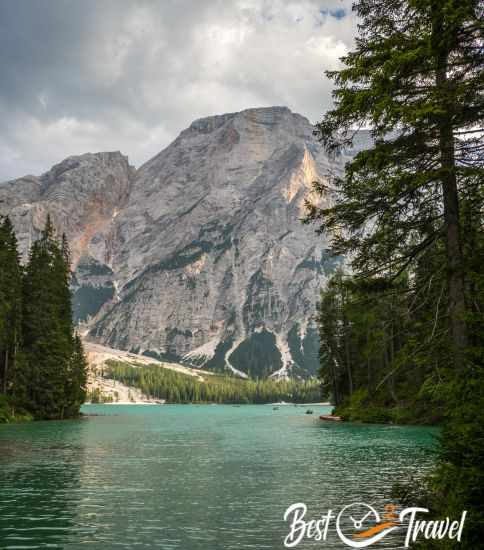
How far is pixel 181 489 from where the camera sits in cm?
2270

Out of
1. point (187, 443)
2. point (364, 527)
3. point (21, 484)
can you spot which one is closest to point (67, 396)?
point (187, 443)

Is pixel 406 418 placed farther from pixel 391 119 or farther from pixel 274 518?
pixel 391 119

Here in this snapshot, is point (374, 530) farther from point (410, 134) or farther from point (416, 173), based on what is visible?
point (410, 134)

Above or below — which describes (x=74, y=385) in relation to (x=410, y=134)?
below

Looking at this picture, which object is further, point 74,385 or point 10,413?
point 74,385

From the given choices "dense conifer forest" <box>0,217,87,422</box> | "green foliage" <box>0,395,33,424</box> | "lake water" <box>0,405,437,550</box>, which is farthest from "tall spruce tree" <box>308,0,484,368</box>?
"green foliage" <box>0,395,33,424</box>

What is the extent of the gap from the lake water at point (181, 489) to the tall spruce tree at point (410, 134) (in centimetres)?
577

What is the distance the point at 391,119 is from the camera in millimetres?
14180

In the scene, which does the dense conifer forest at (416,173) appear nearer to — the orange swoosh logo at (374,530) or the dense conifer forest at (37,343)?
the orange swoosh logo at (374,530)

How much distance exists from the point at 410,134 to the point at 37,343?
70.0 metres

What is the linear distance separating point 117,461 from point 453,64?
2863cm

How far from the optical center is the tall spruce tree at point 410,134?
13711 mm

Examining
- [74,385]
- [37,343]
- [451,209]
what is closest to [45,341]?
[37,343]

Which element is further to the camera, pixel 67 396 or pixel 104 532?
pixel 67 396
